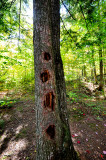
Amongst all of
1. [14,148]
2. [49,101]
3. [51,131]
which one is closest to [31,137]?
[14,148]

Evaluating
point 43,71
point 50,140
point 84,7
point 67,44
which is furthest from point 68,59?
point 50,140

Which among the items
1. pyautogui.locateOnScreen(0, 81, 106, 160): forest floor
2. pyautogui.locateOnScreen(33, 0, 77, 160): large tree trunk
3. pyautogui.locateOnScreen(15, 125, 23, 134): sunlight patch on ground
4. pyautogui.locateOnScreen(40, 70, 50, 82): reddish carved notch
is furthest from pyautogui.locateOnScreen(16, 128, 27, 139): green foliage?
pyautogui.locateOnScreen(40, 70, 50, 82): reddish carved notch

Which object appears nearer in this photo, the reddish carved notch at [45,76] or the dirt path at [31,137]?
the reddish carved notch at [45,76]

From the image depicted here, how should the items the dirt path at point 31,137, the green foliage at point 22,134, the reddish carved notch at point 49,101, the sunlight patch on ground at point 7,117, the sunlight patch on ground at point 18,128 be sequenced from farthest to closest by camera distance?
the sunlight patch on ground at point 7,117 < the sunlight patch on ground at point 18,128 < the green foliage at point 22,134 < the dirt path at point 31,137 < the reddish carved notch at point 49,101

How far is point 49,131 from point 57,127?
16 cm

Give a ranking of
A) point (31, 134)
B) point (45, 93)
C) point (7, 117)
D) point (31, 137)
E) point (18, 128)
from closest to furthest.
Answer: point (45, 93) → point (31, 137) → point (31, 134) → point (18, 128) → point (7, 117)

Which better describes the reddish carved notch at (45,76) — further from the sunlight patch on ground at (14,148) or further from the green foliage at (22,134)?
the green foliage at (22,134)

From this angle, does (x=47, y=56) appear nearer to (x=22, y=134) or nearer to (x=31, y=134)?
(x=31, y=134)

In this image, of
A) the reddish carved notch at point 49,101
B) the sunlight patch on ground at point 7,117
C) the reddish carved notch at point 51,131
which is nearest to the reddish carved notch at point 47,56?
the reddish carved notch at point 49,101

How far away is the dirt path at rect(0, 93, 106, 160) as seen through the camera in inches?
79.4

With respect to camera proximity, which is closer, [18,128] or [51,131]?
[51,131]

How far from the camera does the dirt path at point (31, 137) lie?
2016mm

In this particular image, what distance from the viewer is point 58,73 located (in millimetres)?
1653

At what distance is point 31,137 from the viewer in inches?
101
